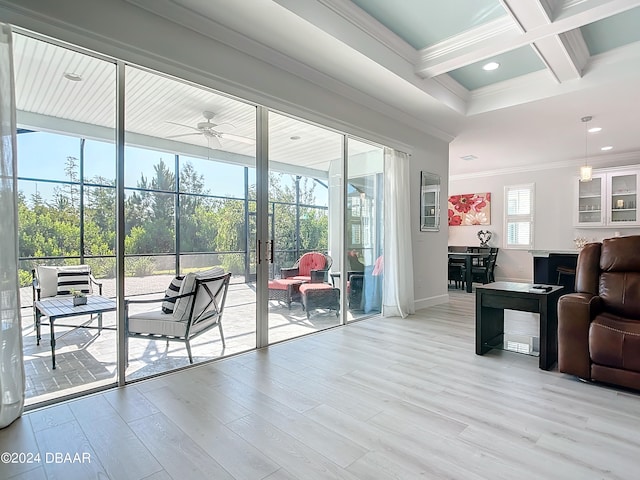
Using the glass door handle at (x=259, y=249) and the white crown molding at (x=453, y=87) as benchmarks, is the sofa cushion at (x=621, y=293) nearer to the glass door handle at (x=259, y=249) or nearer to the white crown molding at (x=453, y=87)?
Result: the white crown molding at (x=453, y=87)

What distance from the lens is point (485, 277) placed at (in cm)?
771

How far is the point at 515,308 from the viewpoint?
10.5ft

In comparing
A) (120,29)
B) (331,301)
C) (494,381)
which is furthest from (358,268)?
(120,29)

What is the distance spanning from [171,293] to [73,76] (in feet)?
6.82

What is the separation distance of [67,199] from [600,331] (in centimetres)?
433

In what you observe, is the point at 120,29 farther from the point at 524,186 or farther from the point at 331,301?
the point at 524,186

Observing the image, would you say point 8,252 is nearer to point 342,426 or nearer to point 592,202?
point 342,426

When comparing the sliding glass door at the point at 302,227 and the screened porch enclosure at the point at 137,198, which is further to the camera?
the sliding glass door at the point at 302,227

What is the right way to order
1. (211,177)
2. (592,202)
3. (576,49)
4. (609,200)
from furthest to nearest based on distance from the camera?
(592,202) → (609,200) → (576,49) → (211,177)

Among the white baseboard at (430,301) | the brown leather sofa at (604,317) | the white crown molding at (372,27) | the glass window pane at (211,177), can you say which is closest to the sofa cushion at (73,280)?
the glass window pane at (211,177)

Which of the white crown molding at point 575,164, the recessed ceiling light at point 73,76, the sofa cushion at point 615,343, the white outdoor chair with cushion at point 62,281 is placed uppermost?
the white crown molding at point 575,164

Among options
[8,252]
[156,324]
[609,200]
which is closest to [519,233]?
[609,200]

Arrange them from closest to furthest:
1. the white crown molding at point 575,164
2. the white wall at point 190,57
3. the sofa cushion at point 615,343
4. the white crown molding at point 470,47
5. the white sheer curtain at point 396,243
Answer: the white wall at point 190,57
the sofa cushion at point 615,343
the white crown molding at point 470,47
the white sheer curtain at point 396,243
the white crown molding at point 575,164

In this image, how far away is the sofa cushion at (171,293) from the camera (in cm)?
318
